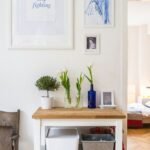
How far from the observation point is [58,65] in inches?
99.3

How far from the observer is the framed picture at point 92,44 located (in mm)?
2506

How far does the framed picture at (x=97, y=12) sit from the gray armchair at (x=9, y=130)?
1137mm

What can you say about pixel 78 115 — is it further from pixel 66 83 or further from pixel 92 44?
pixel 92 44

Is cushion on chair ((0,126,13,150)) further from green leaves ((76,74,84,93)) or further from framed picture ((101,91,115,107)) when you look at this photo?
framed picture ((101,91,115,107))

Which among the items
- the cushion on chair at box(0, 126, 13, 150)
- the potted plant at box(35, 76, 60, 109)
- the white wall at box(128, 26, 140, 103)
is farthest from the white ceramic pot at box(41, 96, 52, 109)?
the white wall at box(128, 26, 140, 103)

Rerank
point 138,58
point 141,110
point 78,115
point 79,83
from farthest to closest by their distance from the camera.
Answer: point 138,58 → point 141,110 → point 79,83 → point 78,115

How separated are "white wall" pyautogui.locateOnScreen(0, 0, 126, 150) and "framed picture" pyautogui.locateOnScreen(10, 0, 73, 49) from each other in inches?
3.6

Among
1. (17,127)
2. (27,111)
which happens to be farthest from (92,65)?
(17,127)

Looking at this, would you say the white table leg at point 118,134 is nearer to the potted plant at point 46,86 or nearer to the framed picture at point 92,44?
the potted plant at point 46,86

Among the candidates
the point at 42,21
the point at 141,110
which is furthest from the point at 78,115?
the point at 141,110

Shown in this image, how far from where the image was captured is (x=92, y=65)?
2.52m

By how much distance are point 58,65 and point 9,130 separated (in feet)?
2.51

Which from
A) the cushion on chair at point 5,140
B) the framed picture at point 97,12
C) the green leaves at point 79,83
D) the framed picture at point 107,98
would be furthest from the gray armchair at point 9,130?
the framed picture at point 97,12

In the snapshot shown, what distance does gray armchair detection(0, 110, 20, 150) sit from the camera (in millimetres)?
2332
